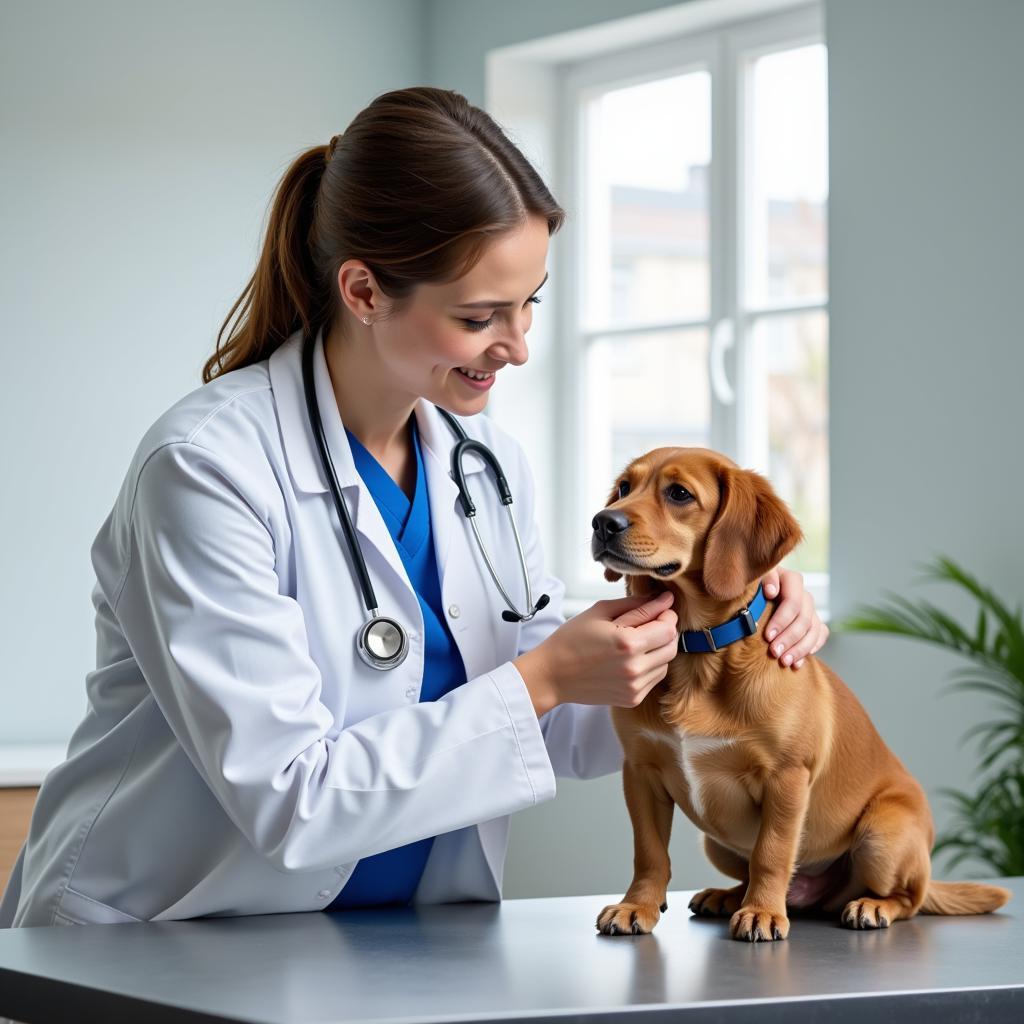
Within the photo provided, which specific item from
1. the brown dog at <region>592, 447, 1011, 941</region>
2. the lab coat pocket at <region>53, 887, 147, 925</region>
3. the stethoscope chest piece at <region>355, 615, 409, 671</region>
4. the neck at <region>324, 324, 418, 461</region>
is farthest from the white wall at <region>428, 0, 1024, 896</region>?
the lab coat pocket at <region>53, 887, 147, 925</region>

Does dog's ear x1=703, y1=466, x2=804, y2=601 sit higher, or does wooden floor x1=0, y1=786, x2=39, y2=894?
dog's ear x1=703, y1=466, x2=804, y2=601

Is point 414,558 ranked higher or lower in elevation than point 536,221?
lower

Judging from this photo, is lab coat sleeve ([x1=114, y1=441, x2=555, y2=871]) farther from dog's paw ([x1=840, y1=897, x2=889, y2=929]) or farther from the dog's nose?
dog's paw ([x1=840, y1=897, x2=889, y2=929])

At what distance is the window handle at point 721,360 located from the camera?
3775 millimetres

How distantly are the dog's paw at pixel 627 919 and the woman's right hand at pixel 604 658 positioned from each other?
0.19 m

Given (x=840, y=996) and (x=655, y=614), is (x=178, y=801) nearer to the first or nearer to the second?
(x=655, y=614)

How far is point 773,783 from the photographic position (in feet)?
4.11

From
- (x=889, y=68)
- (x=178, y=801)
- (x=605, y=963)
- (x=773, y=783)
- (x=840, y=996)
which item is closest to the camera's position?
(x=840, y=996)

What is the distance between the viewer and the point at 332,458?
A: 1453 millimetres

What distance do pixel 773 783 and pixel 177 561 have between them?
60 cm

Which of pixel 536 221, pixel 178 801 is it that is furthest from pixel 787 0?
pixel 178 801

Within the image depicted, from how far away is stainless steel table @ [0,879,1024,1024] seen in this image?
3.13 ft

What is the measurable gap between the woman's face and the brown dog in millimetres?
206

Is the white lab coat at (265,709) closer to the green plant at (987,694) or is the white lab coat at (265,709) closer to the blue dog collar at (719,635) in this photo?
the blue dog collar at (719,635)
